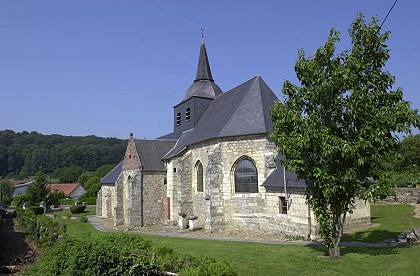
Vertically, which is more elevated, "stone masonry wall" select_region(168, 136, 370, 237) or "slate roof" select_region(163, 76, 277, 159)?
"slate roof" select_region(163, 76, 277, 159)

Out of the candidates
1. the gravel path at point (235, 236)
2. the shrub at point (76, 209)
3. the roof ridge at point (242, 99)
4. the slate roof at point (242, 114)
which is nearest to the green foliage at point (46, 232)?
the gravel path at point (235, 236)

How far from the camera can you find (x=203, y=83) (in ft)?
93.6

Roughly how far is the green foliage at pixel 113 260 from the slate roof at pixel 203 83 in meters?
20.6

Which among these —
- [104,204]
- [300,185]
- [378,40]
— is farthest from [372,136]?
[104,204]

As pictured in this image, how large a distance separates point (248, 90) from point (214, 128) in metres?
3.26

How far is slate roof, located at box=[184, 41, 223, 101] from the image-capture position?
91.2 feet

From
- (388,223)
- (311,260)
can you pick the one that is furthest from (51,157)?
(311,260)

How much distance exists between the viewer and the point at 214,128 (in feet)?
68.6

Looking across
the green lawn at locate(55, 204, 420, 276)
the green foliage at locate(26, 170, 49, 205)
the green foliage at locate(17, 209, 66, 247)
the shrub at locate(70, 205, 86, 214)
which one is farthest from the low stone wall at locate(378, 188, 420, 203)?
the green foliage at locate(26, 170, 49, 205)

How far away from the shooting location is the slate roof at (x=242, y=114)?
61.1 ft

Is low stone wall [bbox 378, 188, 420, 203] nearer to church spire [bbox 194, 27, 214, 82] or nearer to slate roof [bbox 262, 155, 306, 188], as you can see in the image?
slate roof [bbox 262, 155, 306, 188]

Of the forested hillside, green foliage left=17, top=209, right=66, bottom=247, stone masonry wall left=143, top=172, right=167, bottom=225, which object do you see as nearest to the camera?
green foliage left=17, top=209, right=66, bottom=247

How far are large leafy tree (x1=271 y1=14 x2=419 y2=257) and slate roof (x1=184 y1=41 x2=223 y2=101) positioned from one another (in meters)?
18.0

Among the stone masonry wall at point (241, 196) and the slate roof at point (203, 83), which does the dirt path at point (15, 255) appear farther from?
the slate roof at point (203, 83)
